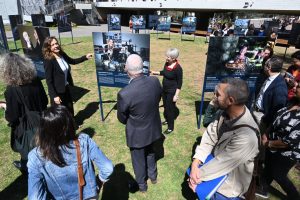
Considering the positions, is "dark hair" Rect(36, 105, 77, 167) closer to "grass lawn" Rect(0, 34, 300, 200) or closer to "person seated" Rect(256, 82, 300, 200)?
"grass lawn" Rect(0, 34, 300, 200)

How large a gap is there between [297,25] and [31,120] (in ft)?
46.5

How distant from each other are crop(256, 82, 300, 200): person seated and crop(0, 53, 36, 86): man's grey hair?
3.22 m

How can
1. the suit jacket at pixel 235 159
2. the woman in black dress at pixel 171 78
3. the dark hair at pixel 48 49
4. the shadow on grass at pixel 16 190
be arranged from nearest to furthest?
1. the suit jacket at pixel 235 159
2. the shadow on grass at pixel 16 190
3. the dark hair at pixel 48 49
4. the woman in black dress at pixel 171 78

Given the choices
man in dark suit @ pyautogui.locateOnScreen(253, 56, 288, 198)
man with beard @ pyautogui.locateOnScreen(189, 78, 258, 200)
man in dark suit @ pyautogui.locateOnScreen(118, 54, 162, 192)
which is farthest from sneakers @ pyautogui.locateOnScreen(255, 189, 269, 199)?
man in dark suit @ pyautogui.locateOnScreen(118, 54, 162, 192)

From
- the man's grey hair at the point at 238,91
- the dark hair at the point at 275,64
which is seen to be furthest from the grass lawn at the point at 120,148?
the man's grey hair at the point at 238,91

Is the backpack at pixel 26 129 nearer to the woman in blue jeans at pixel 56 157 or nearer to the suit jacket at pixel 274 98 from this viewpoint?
the woman in blue jeans at pixel 56 157

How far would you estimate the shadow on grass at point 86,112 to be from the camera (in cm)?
591

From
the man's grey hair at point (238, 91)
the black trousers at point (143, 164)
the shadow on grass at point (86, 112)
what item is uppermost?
the man's grey hair at point (238, 91)

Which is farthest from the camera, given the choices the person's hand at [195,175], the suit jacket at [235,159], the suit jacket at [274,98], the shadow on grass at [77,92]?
the shadow on grass at [77,92]

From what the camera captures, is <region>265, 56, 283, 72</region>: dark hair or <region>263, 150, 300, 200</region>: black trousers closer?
<region>263, 150, 300, 200</region>: black trousers

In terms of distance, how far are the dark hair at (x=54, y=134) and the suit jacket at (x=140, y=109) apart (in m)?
1.08

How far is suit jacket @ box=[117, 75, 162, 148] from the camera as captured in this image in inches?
111

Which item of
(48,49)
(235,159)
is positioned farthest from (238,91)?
(48,49)

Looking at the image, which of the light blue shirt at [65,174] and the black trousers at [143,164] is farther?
the black trousers at [143,164]
